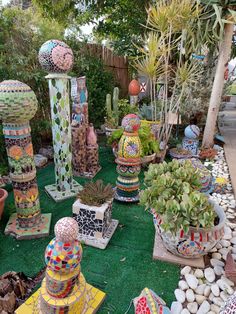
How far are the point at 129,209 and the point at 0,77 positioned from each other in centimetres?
271

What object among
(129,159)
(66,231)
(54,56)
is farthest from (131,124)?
(66,231)

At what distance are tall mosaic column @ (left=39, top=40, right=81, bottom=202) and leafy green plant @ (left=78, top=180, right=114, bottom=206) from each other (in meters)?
0.81

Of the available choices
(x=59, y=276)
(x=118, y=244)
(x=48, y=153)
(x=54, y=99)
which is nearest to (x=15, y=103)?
(x=54, y=99)

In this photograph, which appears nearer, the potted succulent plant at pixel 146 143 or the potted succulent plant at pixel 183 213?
the potted succulent plant at pixel 183 213

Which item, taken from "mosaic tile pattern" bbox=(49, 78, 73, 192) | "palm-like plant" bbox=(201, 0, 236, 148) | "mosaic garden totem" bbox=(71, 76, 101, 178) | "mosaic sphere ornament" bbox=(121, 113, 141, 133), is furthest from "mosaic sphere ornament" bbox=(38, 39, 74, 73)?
"palm-like plant" bbox=(201, 0, 236, 148)

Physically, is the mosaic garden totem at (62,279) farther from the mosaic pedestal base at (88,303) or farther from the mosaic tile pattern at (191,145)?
the mosaic tile pattern at (191,145)

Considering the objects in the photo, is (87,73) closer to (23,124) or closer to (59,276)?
(23,124)

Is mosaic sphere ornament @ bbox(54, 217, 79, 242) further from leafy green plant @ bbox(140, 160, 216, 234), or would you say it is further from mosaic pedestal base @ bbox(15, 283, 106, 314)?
leafy green plant @ bbox(140, 160, 216, 234)

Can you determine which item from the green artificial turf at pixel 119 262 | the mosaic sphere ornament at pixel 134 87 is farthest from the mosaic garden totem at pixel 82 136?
the mosaic sphere ornament at pixel 134 87

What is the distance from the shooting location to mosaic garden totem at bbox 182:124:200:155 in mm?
4688

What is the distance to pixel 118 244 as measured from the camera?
8.29ft

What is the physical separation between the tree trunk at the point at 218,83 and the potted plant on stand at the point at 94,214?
3409 mm

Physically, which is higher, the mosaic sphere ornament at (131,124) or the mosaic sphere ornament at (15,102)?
the mosaic sphere ornament at (15,102)

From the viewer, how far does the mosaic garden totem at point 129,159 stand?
3019 millimetres
